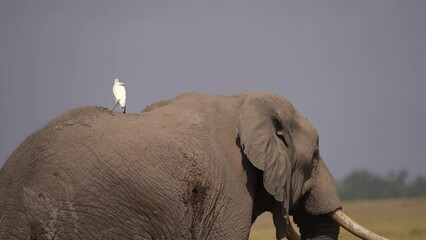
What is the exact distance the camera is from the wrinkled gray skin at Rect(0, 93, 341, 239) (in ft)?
25.8

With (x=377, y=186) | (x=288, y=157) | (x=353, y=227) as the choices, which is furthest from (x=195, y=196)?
(x=377, y=186)

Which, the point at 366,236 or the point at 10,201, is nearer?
the point at 10,201

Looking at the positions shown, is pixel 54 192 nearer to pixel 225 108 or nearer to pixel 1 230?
pixel 1 230

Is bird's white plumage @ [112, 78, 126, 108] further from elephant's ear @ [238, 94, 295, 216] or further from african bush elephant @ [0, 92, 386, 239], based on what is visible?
elephant's ear @ [238, 94, 295, 216]

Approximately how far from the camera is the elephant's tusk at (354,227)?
10297 millimetres

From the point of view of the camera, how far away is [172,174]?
8.56m

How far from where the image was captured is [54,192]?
7812 mm

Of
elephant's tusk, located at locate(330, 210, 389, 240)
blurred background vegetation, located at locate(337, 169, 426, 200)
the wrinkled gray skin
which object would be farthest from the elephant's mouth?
blurred background vegetation, located at locate(337, 169, 426, 200)

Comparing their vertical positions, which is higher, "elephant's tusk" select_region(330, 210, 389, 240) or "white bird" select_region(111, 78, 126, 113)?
"white bird" select_region(111, 78, 126, 113)

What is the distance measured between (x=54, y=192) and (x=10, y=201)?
39 cm

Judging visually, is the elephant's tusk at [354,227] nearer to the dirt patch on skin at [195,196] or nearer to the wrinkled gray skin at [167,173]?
the wrinkled gray skin at [167,173]

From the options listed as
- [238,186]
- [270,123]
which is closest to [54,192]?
[238,186]

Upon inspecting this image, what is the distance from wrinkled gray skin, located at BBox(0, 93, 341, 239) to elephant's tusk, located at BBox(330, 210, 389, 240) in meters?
0.10

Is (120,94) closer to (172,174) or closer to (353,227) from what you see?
(353,227)
